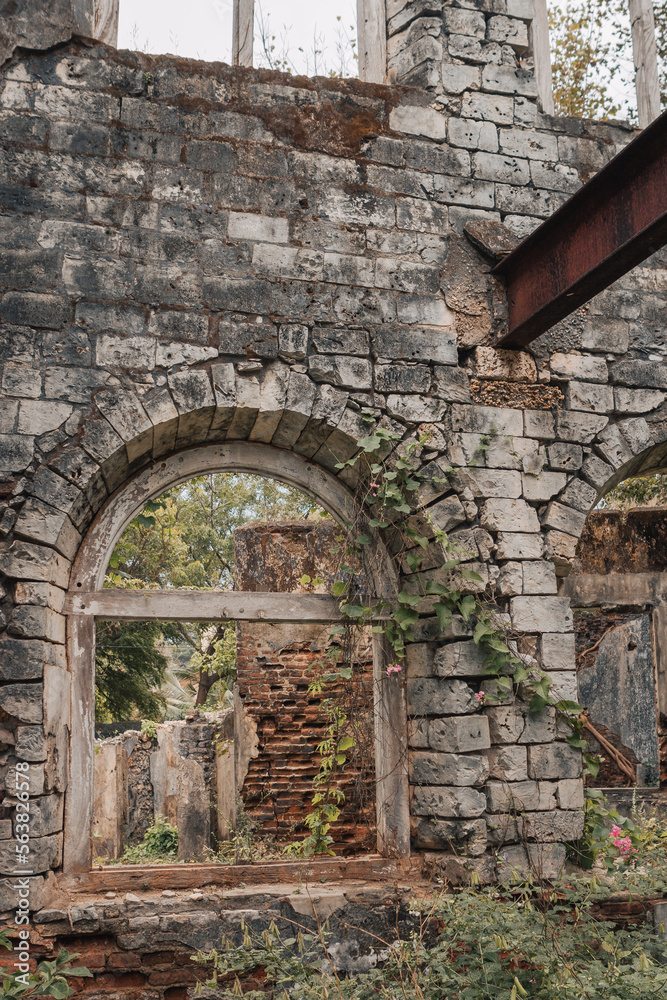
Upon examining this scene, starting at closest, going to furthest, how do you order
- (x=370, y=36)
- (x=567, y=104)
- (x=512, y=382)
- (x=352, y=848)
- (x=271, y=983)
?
(x=271, y=983), (x=512, y=382), (x=370, y=36), (x=352, y=848), (x=567, y=104)

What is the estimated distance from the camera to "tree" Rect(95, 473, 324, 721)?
37.7ft

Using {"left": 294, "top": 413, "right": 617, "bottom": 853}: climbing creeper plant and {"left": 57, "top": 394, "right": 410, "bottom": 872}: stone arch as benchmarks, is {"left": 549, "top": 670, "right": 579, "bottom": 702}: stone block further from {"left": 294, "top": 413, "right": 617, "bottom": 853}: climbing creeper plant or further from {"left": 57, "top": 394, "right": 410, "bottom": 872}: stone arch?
{"left": 57, "top": 394, "right": 410, "bottom": 872}: stone arch

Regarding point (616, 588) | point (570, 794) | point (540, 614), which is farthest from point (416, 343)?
point (616, 588)

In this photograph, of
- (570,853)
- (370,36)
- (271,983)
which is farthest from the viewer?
(370,36)

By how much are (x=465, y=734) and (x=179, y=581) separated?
31.2 ft

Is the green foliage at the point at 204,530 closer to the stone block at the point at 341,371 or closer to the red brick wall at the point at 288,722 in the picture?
the red brick wall at the point at 288,722

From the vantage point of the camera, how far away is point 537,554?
4473 millimetres

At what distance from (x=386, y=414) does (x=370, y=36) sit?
7.98ft

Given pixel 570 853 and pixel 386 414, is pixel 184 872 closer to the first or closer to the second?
pixel 570 853

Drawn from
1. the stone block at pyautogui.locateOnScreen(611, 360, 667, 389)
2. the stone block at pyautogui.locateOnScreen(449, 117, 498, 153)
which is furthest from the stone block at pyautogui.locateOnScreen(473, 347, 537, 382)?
the stone block at pyautogui.locateOnScreen(449, 117, 498, 153)

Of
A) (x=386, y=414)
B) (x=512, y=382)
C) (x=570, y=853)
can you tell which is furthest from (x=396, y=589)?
(x=570, y=853)

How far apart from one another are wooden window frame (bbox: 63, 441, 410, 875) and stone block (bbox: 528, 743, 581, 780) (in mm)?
700

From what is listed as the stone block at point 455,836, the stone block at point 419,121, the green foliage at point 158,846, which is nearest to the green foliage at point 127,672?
the green foliage at point 158,846

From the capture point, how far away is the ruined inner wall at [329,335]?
3973 mm
